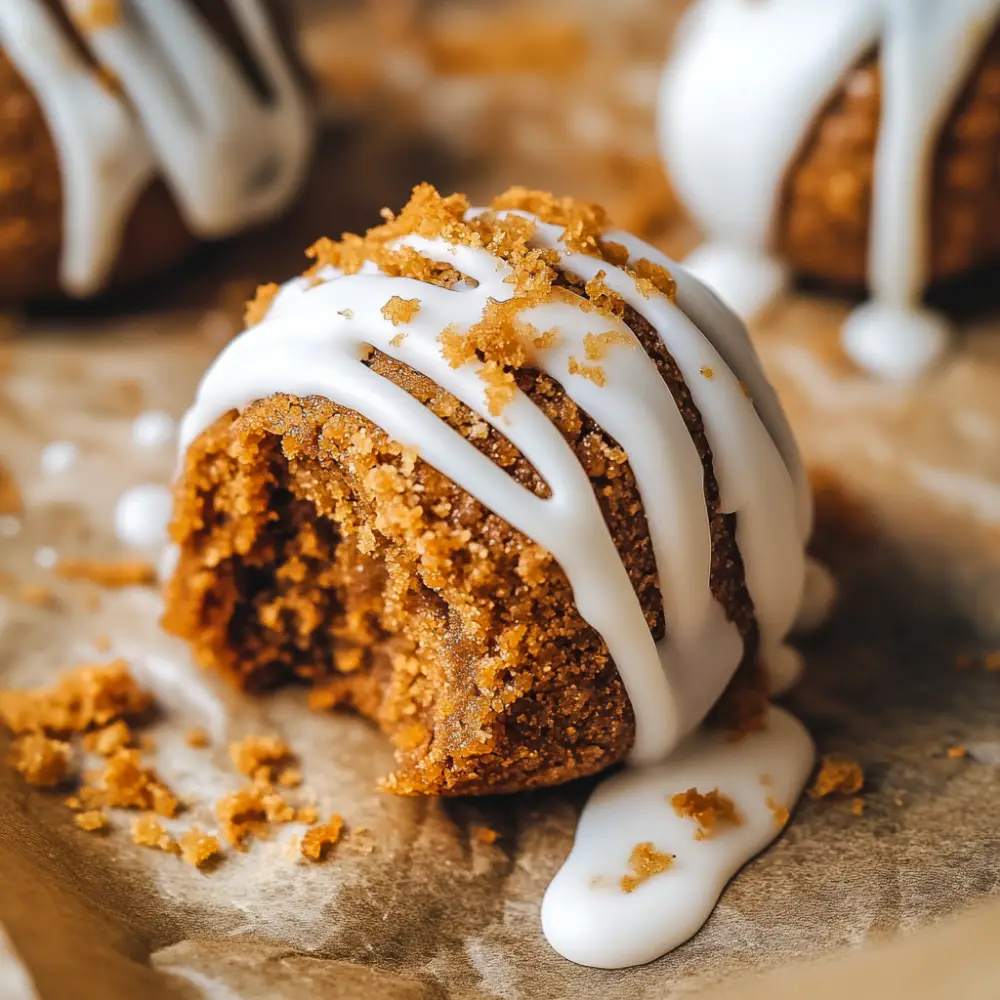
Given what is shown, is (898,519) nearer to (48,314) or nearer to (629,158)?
(629,158)

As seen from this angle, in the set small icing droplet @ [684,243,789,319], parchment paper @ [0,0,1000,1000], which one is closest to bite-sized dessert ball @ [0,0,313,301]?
parchment paper @ [0,0,1000,1000]

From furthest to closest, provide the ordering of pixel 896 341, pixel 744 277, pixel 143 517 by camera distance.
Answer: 1. pixel 744 277
2. pixel 896 341
3. pixel 143 517

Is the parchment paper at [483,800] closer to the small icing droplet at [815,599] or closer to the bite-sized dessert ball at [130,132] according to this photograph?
the small icing droplet at [815,599]

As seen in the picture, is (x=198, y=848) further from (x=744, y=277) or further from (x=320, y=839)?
(x=744, y=277)

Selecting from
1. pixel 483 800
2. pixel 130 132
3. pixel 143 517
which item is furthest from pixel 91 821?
pixel 130 132

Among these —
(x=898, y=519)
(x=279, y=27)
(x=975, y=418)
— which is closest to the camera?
(x=898, y=519)

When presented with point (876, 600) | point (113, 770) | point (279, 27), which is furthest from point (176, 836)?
point (279, 27)
